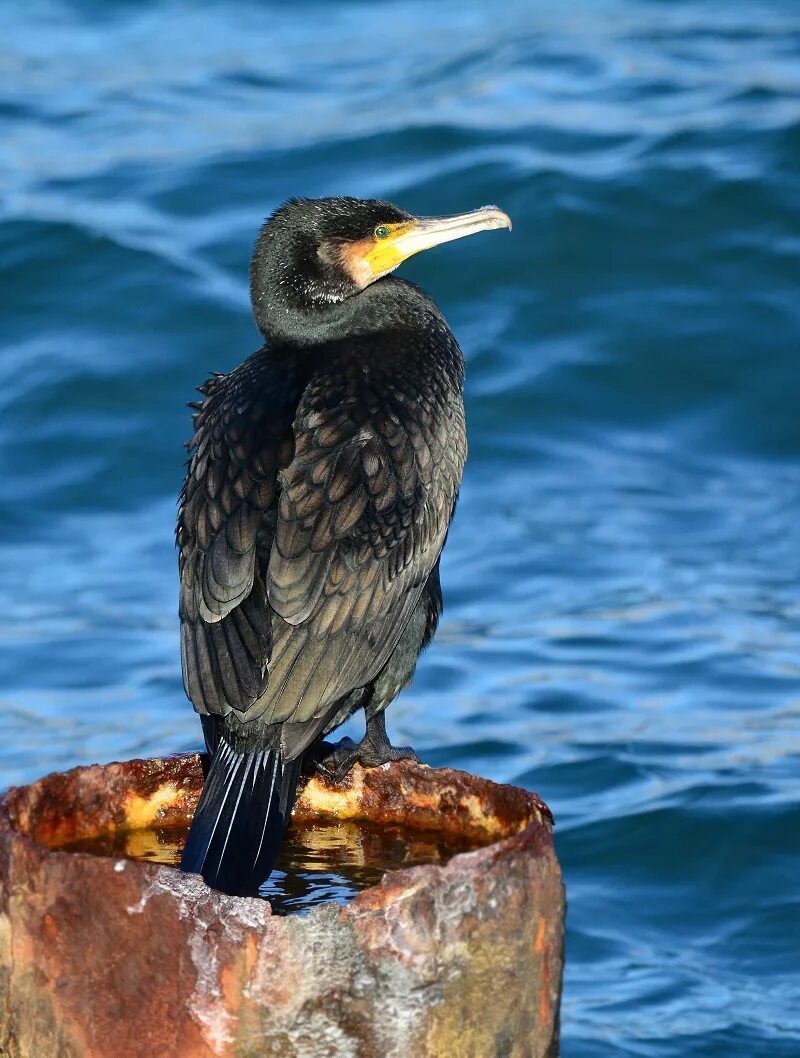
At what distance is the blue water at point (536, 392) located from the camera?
679 centimetres

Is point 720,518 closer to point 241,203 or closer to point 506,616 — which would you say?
point 506,616

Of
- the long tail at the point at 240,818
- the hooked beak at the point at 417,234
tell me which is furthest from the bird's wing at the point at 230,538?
the hooked beak at the point at 417,234

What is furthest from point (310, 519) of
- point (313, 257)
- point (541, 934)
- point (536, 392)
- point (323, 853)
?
→ point (536, 392)

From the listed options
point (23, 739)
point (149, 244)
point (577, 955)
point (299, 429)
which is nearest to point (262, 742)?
point (299, 429)

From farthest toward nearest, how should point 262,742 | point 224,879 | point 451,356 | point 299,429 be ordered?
1. point 451,356
2. point 299,429
3. point 262,742
4. point 224,879

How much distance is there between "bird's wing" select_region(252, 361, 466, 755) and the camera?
396cm

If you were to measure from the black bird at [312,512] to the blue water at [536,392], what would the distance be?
2.12 metres

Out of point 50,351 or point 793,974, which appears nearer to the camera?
point 793,974

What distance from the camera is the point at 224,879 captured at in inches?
134

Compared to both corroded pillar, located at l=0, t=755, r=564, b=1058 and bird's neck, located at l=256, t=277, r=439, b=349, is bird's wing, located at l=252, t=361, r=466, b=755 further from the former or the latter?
corroded pillar, located at l=0, t=755, r=564, b=1058

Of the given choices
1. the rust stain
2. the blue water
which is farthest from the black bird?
the blue water

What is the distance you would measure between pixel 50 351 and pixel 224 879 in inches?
307

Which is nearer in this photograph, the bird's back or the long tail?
the long tail

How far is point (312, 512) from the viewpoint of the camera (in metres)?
4.11
